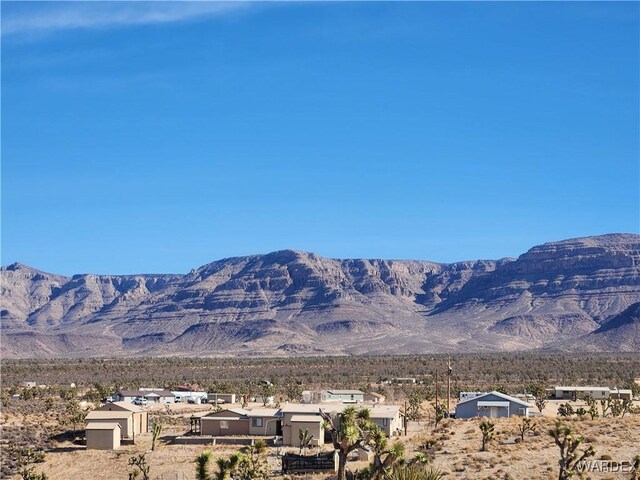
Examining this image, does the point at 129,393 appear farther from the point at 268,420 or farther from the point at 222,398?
the point at 268,420

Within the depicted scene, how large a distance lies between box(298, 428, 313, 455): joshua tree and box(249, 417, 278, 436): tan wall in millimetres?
4628

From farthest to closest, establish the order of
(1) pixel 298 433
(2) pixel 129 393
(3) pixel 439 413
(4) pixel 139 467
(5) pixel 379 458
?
(2) pixel 129 393 < (3) pixel 439 413 < (1) pixel 298 433 < (4) pixel 139 467 < (5) pixel 379 458

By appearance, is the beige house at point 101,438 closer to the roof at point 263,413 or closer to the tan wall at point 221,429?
the tan wall at point 221,429

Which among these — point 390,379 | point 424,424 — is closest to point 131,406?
point 424,424

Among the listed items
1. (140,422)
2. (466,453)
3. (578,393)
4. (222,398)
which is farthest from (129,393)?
(466,453)

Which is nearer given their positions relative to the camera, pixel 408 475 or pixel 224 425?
pixel 408 475

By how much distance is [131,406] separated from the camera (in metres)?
62.4

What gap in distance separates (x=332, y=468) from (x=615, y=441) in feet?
42.0

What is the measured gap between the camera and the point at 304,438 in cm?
5191

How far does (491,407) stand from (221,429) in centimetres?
1609

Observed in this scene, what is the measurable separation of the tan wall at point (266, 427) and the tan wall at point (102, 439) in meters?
7.28

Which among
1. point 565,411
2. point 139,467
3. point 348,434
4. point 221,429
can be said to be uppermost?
point 348,434

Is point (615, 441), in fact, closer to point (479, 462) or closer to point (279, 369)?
point (479, 462)

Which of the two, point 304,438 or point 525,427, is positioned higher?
point 525,427
